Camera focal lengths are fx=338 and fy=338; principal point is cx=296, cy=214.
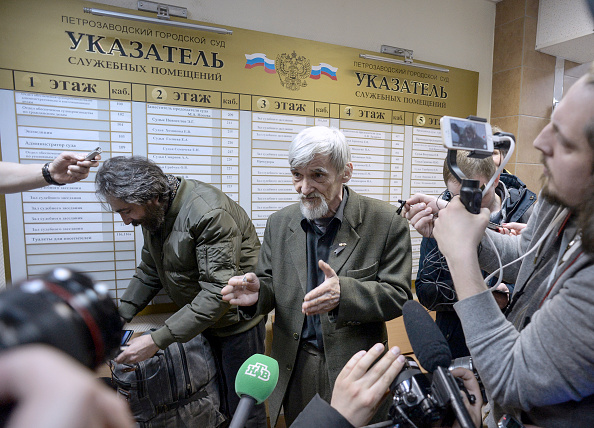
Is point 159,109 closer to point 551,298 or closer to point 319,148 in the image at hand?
point 319,148

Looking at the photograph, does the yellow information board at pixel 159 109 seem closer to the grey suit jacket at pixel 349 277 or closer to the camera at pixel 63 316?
the grey suit jacket at pixel 349 277

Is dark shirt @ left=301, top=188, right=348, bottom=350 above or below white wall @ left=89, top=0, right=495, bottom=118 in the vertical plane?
below

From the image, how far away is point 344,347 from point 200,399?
2.73 feet

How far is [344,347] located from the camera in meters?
1.32

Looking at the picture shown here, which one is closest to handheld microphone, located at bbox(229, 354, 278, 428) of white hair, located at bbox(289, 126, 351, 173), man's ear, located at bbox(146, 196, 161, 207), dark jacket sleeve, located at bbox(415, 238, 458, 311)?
white hair, located at bbox(289, 126, 351, 173)

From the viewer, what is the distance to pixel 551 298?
26.2 inches

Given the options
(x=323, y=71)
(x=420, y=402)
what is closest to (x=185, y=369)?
(x=420, y=402)

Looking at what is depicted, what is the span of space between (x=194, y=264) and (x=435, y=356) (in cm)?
134

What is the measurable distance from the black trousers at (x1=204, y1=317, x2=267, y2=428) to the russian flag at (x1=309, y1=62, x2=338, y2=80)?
5.66 ft

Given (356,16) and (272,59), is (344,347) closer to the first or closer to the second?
(272,59)

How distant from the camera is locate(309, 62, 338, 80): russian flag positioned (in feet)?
7.69

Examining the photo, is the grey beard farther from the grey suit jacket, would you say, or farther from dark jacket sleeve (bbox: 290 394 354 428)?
dark jacket sleeve (bbox: 290 394 354 428)

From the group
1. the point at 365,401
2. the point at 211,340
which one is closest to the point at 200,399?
the point at 211,340

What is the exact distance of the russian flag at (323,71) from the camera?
92.3 inches
